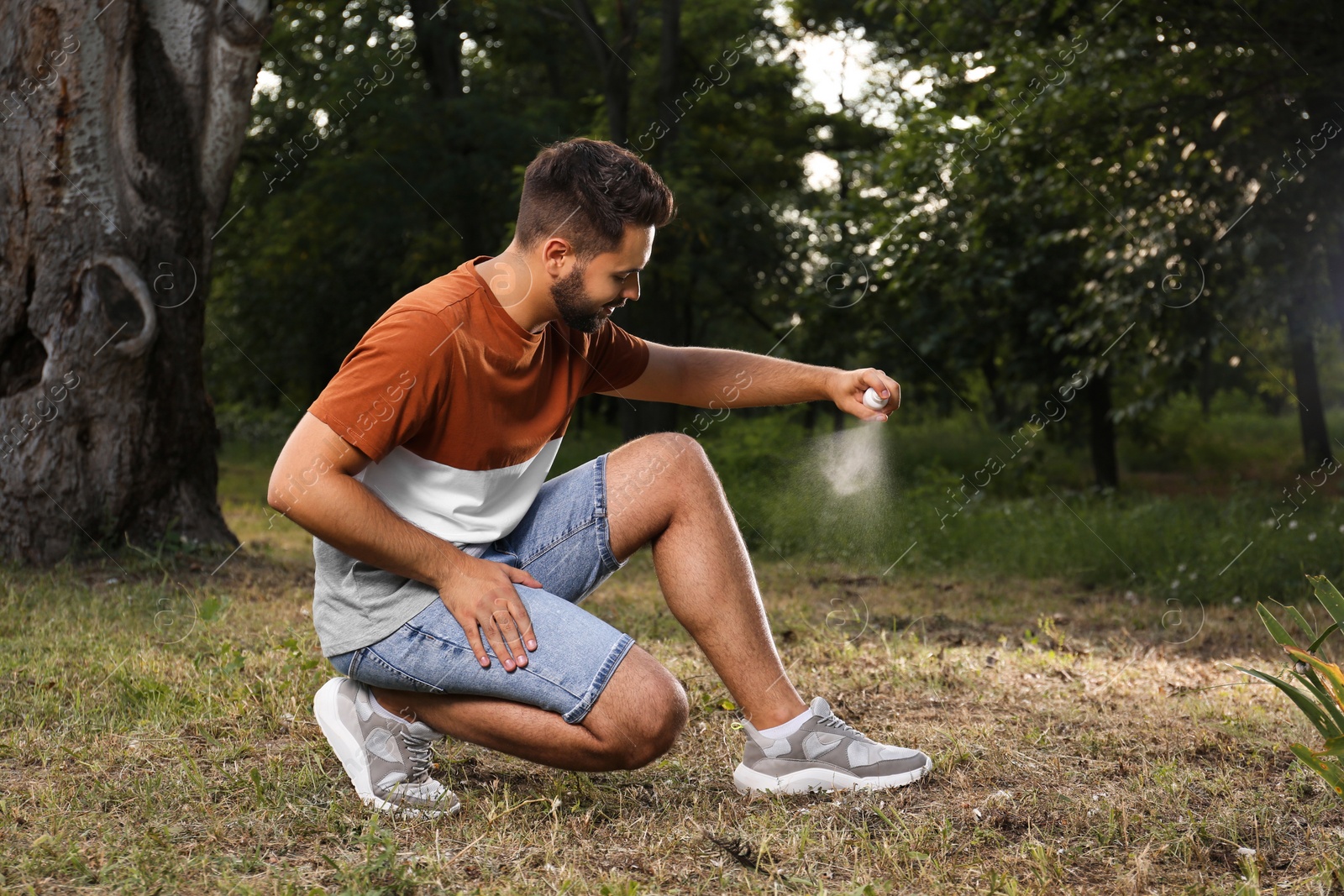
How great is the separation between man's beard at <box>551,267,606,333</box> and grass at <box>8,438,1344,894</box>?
106cm

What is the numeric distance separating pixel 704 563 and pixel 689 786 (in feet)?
1.82

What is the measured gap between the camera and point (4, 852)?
84.5 inches

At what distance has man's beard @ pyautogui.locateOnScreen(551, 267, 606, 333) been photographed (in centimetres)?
242

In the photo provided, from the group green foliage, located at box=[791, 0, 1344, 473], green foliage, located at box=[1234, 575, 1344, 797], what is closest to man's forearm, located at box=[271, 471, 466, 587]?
green foliage, located at box=[1234, 575, 1344, 797]

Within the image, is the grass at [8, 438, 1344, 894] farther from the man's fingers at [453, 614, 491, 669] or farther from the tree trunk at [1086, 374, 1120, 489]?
the tree trunk at [1086, 374, 1120, 489]

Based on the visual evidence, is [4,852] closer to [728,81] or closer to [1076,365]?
[1076,365]

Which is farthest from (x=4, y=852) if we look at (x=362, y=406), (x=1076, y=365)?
(x=1076, y=365)

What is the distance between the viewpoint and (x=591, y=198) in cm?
238

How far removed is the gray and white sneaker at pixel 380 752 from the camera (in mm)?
2398

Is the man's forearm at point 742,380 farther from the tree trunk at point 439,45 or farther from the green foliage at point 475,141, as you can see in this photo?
the tree trunk at point 439,45

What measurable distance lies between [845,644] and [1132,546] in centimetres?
325

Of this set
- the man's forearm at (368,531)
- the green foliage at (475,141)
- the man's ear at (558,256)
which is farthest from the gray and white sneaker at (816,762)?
the green foliage at (475,141)

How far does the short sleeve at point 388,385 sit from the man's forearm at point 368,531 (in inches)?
3.8

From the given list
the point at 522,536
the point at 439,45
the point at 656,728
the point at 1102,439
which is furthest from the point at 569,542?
the point at 439,45
